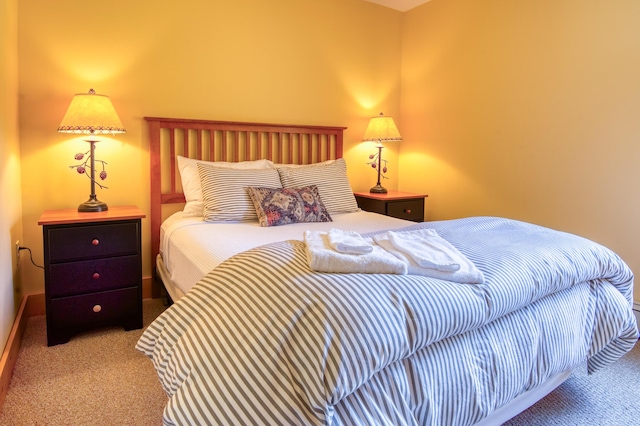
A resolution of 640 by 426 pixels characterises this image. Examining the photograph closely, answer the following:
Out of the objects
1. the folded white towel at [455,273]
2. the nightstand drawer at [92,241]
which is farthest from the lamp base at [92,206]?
the folded white towel at [455,273]

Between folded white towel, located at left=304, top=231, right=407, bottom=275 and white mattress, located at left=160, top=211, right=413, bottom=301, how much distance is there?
2.22 feet

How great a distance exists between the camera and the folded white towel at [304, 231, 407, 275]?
1.20 meters

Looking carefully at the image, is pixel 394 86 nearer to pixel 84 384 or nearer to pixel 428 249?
pixel 428 249

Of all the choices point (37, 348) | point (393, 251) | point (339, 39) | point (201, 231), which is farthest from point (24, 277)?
point (339, 39)

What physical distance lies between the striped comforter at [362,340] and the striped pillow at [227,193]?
117cm

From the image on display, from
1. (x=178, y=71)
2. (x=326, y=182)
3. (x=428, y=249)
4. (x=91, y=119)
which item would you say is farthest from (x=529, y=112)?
(x=91, y=119)

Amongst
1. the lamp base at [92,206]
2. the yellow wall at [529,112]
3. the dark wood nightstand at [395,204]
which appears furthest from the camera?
the dark wood nightstand at [395,204]

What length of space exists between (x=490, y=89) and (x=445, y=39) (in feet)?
2.21

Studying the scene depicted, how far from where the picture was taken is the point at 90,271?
2334 millimetres

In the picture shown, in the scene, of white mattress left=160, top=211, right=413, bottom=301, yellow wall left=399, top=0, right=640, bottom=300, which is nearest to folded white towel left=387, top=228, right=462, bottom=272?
white mattress left=160, top=211, right=413, bottom=301

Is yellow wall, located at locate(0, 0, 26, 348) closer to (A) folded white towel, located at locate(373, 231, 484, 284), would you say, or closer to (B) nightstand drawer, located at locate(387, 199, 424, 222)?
Result: (A) folded white towel, located at locate(373, 231, 484, 284)

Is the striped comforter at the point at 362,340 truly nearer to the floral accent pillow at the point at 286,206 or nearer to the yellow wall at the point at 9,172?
the floral accent pillow at the point at 286,206

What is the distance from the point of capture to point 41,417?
1.66 metres

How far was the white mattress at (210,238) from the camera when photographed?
1905 millimetres
